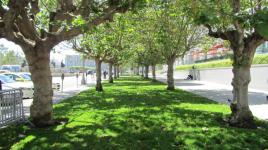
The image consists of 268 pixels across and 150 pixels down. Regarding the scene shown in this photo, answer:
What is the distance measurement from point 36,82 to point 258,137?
19.3ft

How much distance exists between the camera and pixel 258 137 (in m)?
8.62

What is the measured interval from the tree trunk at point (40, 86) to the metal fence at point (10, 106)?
1.90 ft

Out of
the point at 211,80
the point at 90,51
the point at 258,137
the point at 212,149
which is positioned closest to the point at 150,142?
the point at 212,149

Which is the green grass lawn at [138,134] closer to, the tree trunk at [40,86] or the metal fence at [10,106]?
the metal fence at [10,106]

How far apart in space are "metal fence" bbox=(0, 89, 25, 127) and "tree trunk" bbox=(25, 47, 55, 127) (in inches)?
22.7

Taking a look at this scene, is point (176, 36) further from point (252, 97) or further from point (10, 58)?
point (10, 58)

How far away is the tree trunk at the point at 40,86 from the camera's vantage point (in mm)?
10211

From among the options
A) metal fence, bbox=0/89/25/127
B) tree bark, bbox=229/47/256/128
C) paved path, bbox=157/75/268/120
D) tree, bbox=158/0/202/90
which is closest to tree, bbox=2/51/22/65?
tree, bbox=158/0/202/90

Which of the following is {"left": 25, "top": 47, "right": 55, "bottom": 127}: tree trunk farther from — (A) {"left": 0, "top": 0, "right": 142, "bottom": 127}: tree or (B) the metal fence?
(B) the metal fence

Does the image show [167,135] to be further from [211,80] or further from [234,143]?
[211,80]

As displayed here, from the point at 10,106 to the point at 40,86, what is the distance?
972 millimetres

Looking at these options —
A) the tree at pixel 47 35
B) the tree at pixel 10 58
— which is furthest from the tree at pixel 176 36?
the tree at pixel 10 58

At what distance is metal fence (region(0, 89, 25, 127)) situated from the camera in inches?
387

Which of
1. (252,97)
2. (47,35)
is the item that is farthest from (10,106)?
(252,97)
